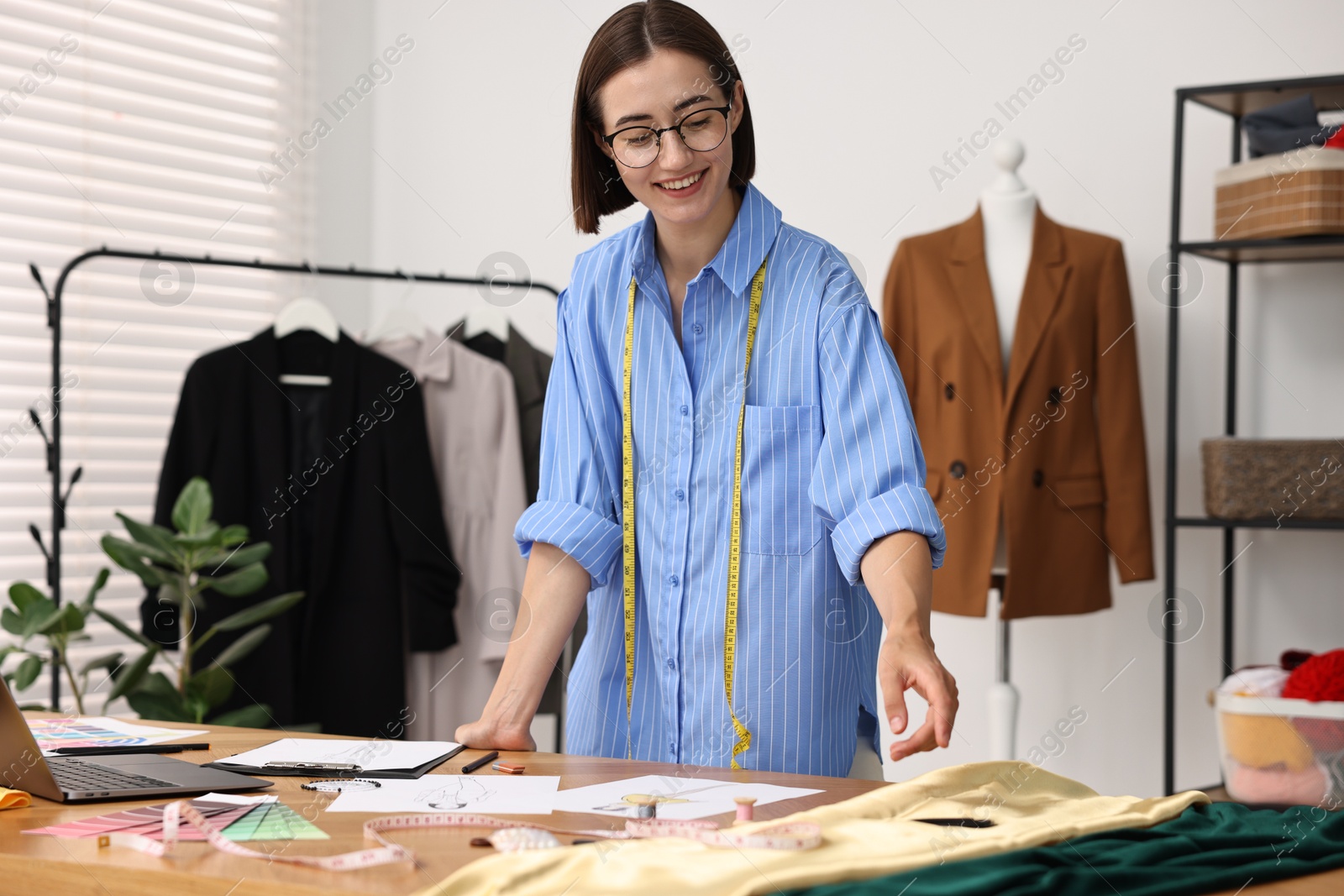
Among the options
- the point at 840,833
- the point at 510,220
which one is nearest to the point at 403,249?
the point at 510,220

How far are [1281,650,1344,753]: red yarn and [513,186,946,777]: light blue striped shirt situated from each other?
4.71 feet

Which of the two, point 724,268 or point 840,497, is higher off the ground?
point 724,268

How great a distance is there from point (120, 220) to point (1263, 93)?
3.00 metres

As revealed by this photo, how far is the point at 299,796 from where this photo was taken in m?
1.23

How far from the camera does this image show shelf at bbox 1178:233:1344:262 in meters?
2.75

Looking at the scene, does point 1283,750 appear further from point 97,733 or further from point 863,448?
point 97,733

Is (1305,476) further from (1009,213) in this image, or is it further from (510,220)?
(510,220)

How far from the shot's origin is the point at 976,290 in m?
3.02

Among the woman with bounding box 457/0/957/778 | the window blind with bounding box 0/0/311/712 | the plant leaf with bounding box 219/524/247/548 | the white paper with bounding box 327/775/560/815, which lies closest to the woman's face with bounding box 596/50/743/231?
the woman with bounding box 457/0/957/778

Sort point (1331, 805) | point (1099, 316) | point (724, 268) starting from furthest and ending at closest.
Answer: point (1099, 316), point (1331, 805), point (724, 268)

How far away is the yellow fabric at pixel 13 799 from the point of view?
1.21 metres

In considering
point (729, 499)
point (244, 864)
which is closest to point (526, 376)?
point (729, 499)

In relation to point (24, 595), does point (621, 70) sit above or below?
above

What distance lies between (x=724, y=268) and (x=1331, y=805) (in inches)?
72.1
